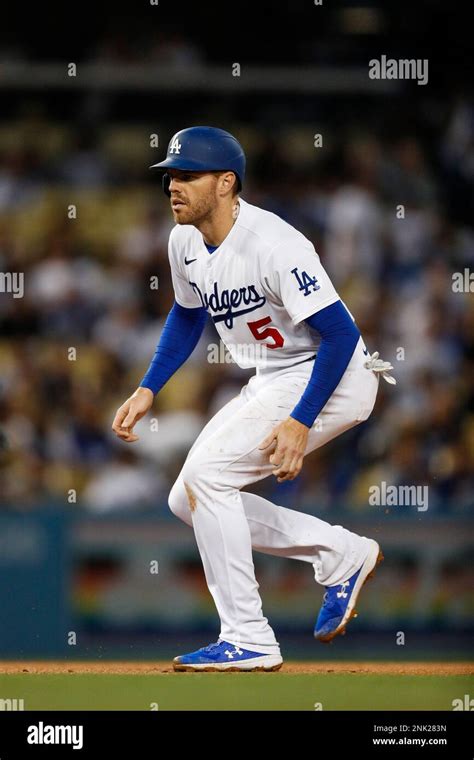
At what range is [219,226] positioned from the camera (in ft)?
11.9

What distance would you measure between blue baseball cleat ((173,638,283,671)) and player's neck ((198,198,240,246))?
1.17m

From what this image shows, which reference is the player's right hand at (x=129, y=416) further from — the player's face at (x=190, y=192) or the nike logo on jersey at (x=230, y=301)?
the player's face at (x=190, y=192)

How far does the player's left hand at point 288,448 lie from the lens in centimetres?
343

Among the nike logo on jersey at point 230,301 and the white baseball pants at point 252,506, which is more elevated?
the nike logo on jersey at point 230,301

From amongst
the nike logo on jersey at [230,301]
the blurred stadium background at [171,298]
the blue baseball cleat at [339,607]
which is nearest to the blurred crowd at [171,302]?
the blurred stadium background at [171,298]

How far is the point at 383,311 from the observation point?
6.17 meters

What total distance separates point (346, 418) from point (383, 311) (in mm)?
2564

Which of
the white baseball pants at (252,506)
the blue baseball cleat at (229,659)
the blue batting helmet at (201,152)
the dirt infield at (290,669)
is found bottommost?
the dirt infield at (290,669)

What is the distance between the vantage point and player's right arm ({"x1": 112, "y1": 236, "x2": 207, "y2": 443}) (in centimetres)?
378

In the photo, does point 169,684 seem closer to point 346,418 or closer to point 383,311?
point 346,418

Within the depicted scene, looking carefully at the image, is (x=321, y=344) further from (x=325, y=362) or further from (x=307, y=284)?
(x=307, y=284)

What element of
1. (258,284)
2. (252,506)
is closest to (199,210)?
(258,284)

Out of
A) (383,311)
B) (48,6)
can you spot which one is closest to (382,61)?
(383,311)

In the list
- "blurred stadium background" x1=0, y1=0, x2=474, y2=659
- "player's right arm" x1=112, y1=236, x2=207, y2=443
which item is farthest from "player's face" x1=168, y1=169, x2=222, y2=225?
"blurred stadium background" x1=0, y1=0, x2=474, y2=659
